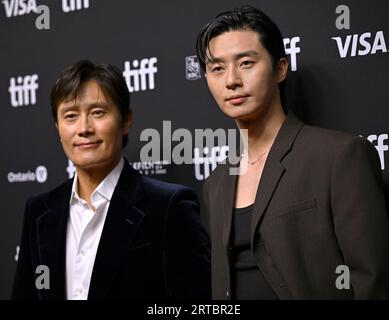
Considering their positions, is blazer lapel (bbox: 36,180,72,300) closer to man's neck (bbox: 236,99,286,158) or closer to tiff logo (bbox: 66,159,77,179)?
tiff logo (bbox: 66,159,77,179)

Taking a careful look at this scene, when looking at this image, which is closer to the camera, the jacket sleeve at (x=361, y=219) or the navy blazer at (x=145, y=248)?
the jacket sleeve at (x=361, y=219)

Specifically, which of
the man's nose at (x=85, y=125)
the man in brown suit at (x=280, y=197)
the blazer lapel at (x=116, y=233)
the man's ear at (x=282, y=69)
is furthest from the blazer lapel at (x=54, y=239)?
the man's ear at (x=282, y=69)

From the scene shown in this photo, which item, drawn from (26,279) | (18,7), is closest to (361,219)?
(26,279)

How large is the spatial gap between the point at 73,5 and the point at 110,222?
91cm

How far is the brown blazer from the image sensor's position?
5.17ft

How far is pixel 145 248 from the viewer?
6.43 feet

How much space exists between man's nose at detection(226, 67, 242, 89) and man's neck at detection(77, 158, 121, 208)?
0.50 m

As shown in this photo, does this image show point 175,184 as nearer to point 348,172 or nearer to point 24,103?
point 348,172

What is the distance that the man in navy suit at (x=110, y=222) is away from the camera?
6.42 ft

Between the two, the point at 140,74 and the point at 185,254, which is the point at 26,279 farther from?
the point at 140,74

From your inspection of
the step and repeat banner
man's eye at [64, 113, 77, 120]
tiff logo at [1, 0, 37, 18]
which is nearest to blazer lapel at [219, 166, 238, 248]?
the step and repeat banner

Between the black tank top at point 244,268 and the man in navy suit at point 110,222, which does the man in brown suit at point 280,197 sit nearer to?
the black tank top at point 244,268

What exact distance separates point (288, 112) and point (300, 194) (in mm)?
254
